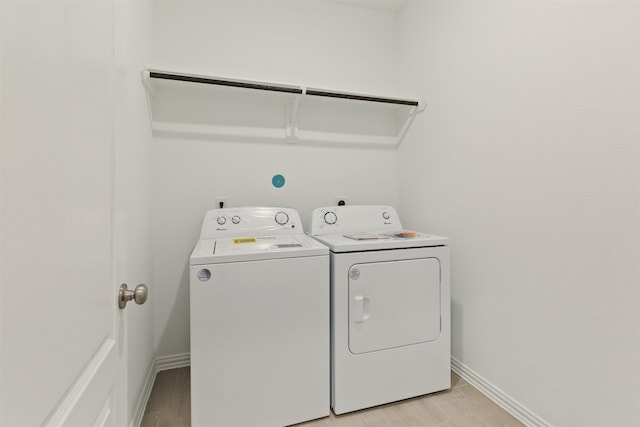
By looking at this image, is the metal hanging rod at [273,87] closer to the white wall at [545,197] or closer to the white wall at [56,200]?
the white wall at [545,197]

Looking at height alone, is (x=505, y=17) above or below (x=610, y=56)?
above

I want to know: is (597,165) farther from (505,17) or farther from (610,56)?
(505,17)

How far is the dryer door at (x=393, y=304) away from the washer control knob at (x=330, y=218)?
1.81ft

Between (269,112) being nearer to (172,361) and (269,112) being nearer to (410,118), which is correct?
(410,118)

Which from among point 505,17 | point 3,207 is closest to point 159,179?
point 3,207

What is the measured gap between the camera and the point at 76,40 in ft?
1.67

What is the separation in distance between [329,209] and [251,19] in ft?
4.95

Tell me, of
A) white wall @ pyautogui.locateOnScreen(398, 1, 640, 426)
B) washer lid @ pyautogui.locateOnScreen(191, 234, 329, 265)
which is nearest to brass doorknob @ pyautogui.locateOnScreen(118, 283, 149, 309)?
washer lid @ pyautogui.locateOnScreen(191, 234, 329, 265)

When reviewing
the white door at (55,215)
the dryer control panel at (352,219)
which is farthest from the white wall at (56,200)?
the dryer control panel at (352,219)

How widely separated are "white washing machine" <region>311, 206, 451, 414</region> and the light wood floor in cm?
5

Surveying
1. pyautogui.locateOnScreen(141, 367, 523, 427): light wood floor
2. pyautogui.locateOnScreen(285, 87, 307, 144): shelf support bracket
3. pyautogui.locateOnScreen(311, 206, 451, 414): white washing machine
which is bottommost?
pyautogui.locateOnScreen(141, 367, 523, 427): light wood floor

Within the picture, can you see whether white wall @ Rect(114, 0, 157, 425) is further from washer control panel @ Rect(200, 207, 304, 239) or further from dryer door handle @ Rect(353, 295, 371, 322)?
dryer door handle @ Rect(353, 295, 371, 322)

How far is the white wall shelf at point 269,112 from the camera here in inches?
75.5

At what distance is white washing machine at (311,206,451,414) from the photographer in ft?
4.97
